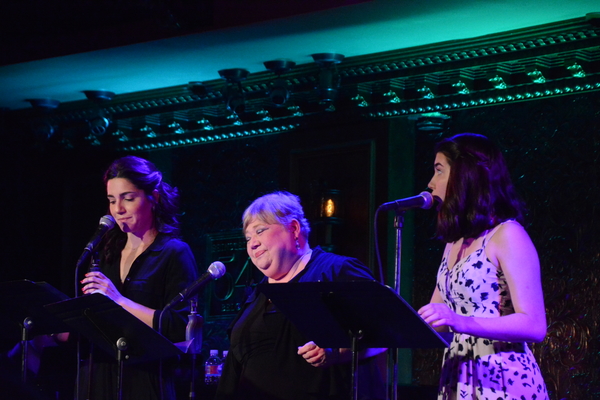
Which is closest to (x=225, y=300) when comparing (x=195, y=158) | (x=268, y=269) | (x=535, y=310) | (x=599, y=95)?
(x=195, y=158)

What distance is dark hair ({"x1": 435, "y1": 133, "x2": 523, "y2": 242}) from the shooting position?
2742 mm

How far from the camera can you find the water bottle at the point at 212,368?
5035 mm

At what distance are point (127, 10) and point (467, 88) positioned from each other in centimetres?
196

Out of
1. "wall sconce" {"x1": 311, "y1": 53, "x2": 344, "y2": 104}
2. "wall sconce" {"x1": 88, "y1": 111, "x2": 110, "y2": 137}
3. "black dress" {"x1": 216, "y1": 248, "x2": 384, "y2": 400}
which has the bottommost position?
"black dress" {"x1": 216, "y1": 248, "x2": 384, "y2": 400}

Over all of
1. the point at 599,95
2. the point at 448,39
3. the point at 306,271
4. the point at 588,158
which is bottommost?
the point at 306,271

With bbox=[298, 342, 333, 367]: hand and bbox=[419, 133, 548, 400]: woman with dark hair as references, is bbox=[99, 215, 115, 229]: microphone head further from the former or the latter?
bbox=[419, 133, 548, 400]: woman with dark hair

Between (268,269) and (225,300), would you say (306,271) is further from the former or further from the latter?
(225,300)

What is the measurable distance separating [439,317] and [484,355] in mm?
314

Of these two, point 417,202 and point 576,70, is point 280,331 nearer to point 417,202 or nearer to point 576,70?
point 417,202

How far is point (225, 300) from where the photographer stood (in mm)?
5566

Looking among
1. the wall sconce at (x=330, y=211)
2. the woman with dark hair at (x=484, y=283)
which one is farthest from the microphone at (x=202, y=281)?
the wall sconce at (x=330, y=211)

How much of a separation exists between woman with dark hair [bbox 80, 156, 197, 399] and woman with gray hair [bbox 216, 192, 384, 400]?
12.6 inches

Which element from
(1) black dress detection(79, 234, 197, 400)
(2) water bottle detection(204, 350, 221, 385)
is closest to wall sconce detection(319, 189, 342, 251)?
(2) water bottle detection(204, 350, 221, 385)

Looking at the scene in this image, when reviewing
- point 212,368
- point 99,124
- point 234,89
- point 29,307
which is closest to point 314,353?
point 29,307
